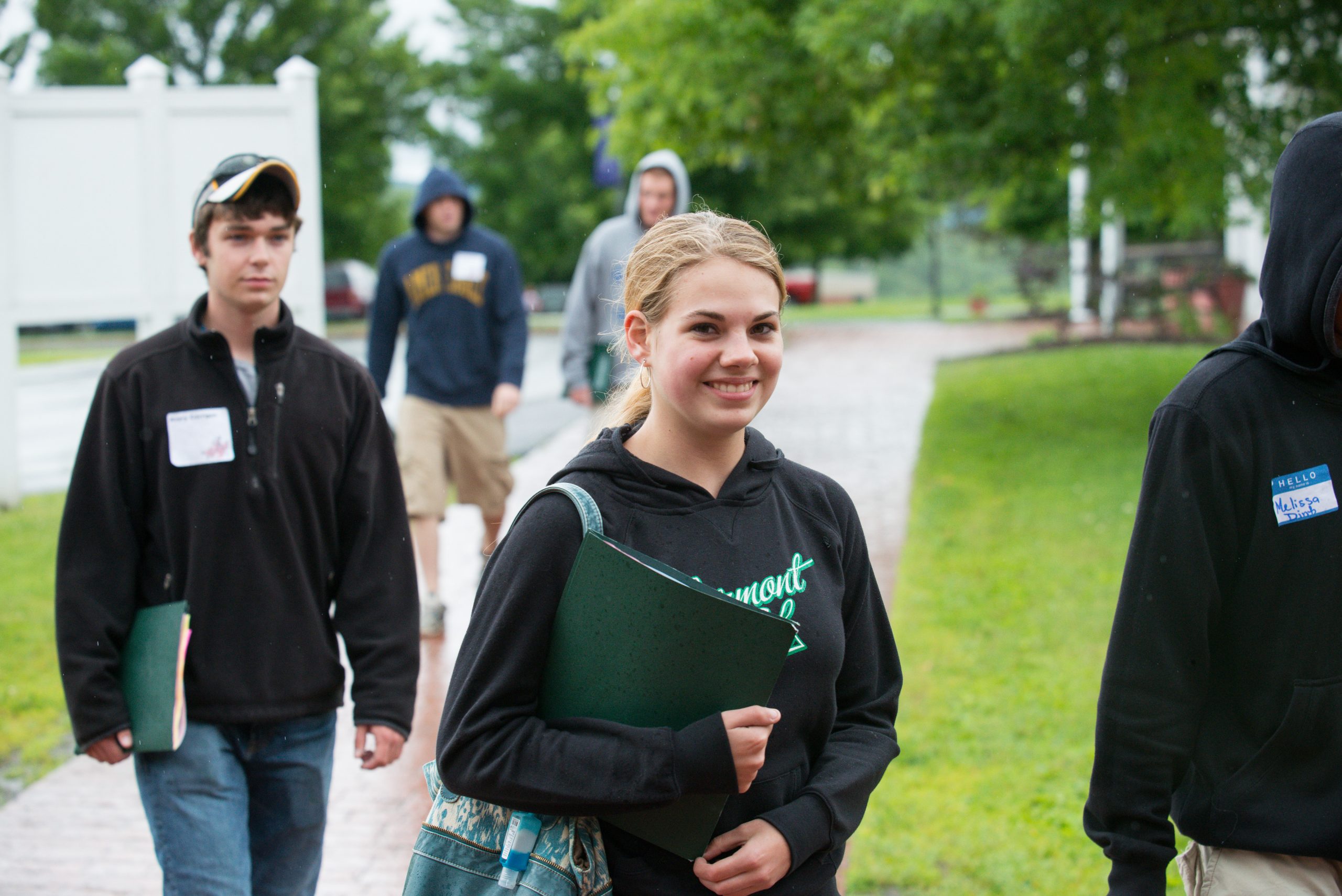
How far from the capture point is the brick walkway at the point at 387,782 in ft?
14.6

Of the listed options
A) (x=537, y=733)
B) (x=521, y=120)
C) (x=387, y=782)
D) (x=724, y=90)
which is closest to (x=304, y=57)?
(x=521, y=120)

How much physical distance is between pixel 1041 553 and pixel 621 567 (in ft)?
23.0

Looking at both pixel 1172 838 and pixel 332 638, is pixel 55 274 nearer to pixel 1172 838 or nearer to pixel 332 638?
pixel 332 638

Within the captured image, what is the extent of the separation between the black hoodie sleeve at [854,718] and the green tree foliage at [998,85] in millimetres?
8629

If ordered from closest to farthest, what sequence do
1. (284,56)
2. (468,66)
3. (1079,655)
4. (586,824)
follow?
1. (586,824)
2. (1079,655)
3. (284,56)
4. (468,66)

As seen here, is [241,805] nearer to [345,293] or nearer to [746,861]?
[746,861]

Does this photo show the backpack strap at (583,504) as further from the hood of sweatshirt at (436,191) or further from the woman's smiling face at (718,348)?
the hood of sweatshirt at (436,191)

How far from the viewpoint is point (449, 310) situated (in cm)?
700

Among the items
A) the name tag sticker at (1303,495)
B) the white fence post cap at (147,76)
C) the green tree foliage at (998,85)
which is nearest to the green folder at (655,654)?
the name tag sticker at (1303,495)

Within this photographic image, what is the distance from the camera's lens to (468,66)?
43750mm

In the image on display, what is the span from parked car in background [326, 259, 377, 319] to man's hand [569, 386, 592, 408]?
3462cm

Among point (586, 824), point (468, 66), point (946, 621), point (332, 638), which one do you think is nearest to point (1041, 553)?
point (946, 621)

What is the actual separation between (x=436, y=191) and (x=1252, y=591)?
546cm

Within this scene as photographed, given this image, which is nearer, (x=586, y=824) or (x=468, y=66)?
(x=586, y=824)
